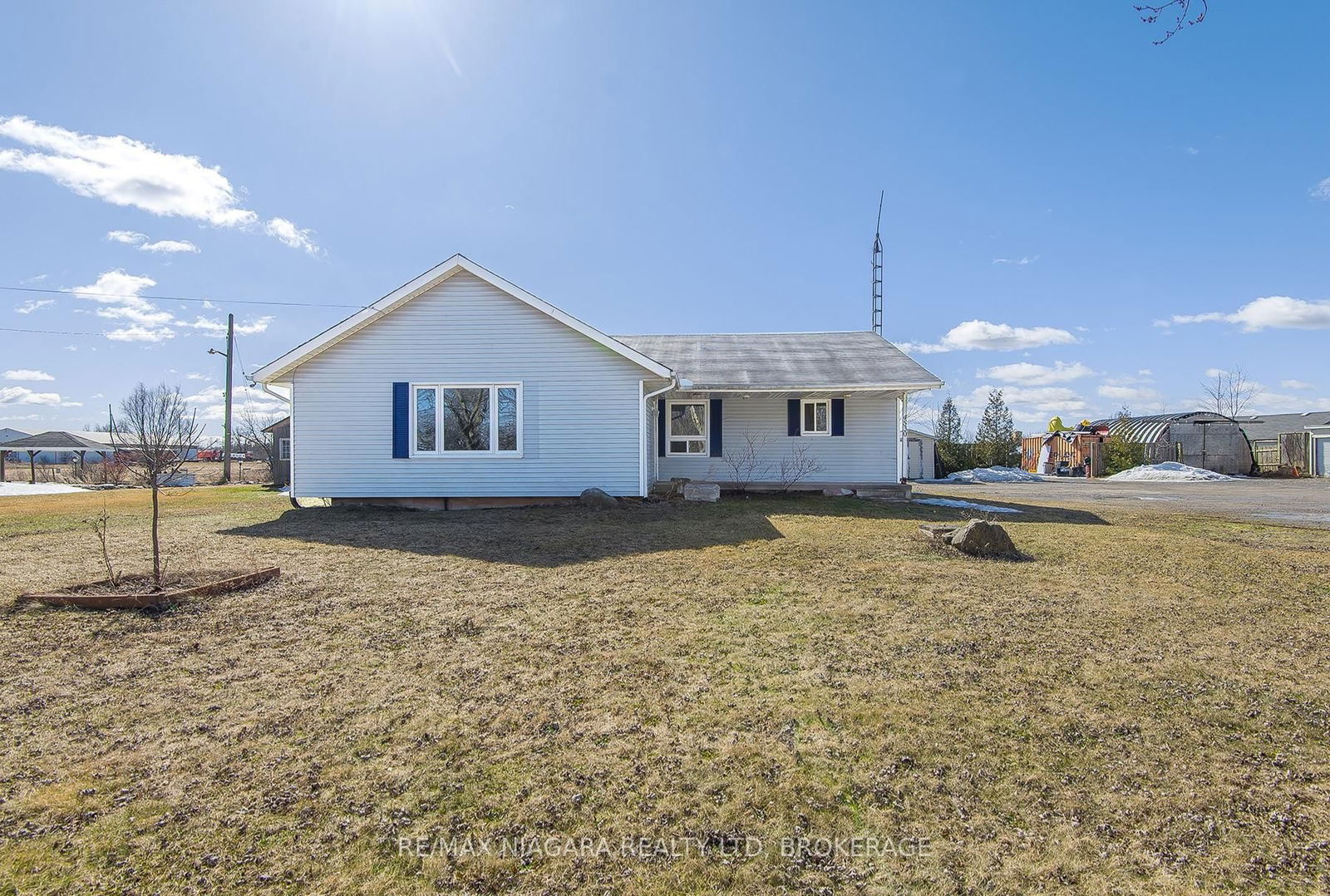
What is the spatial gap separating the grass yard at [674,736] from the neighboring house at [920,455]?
2105 cm

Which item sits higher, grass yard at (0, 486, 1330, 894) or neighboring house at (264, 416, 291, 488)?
neighboring house at (264, 416, 291, 488)

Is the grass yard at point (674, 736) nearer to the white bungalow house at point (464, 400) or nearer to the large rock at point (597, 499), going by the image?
the large rock at point (597, 499)

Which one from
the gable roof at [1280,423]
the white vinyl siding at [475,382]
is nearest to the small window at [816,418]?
the white vinyl siding at [475,382]

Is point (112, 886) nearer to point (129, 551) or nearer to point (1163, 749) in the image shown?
point (1163, 749)

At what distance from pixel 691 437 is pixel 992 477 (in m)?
17.9

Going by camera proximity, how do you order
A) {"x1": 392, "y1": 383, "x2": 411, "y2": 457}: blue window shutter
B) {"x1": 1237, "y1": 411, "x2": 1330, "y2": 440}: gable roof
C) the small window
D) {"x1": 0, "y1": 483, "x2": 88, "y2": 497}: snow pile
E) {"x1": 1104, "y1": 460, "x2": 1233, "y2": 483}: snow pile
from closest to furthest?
{"x1": 392, "y1": 383, "x2": 411, "y2": 457}: blue window shutter < the small window < {"x1": 0, "y1": 483, "x2": 88, "y2": 497}: snow pile < {"x1": 1104, "y1": 460, "x2": 1233, "y2": 483}: snow pile < {"x1": 1237, "y1": 411, "x2": 1330, "y2": 440}: gable roof

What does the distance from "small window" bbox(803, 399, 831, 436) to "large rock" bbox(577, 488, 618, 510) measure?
219 inches

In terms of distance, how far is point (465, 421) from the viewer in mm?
12109

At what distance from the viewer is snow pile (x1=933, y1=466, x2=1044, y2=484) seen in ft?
86.3

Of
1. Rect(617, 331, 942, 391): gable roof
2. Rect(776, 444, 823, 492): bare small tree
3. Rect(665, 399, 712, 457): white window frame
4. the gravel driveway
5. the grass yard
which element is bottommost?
the grass yard

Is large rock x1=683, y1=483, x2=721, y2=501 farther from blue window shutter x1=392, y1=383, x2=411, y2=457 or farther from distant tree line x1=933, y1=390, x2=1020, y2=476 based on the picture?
distant tree line x1=933, y1=390, x2=1020, y2=476

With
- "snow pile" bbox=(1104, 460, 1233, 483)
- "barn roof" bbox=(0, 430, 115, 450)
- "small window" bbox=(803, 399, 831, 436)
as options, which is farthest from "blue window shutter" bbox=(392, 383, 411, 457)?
"barn roof" bbox=(0, 430, 115, 450)

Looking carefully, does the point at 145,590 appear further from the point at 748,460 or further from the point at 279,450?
the point at 279,450

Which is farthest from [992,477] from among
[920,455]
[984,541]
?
[984,541]
